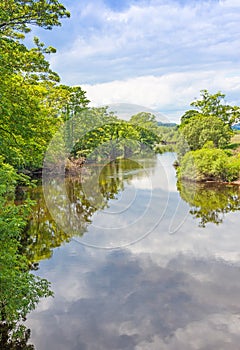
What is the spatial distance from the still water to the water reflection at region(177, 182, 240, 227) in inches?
3.5

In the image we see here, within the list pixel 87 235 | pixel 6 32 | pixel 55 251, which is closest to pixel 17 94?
pixel 6 32

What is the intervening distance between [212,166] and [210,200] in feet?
24.2

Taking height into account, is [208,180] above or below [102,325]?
above

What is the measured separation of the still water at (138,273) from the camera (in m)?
6.83

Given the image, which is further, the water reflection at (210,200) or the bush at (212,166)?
the bush at (212,166)

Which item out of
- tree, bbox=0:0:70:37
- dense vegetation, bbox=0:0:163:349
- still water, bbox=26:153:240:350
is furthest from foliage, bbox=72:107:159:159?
tree, bbox=0:0:70:37

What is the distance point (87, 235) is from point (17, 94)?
7.17m

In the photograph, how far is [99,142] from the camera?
3055 centimetres

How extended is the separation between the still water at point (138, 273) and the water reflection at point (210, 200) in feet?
0.29

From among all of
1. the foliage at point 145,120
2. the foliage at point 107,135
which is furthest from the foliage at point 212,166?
the foliage at point 145,120

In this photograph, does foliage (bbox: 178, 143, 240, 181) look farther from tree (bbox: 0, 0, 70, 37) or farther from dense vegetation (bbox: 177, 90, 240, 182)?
tree (bbox: 0, 0, 70, 37)

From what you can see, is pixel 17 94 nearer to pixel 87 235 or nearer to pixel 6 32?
pixel 6 32

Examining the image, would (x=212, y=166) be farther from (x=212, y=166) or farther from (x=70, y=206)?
(x=70, y=206)

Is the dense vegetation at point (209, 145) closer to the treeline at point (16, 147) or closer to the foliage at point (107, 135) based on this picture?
the foliage at point (107, 135)
